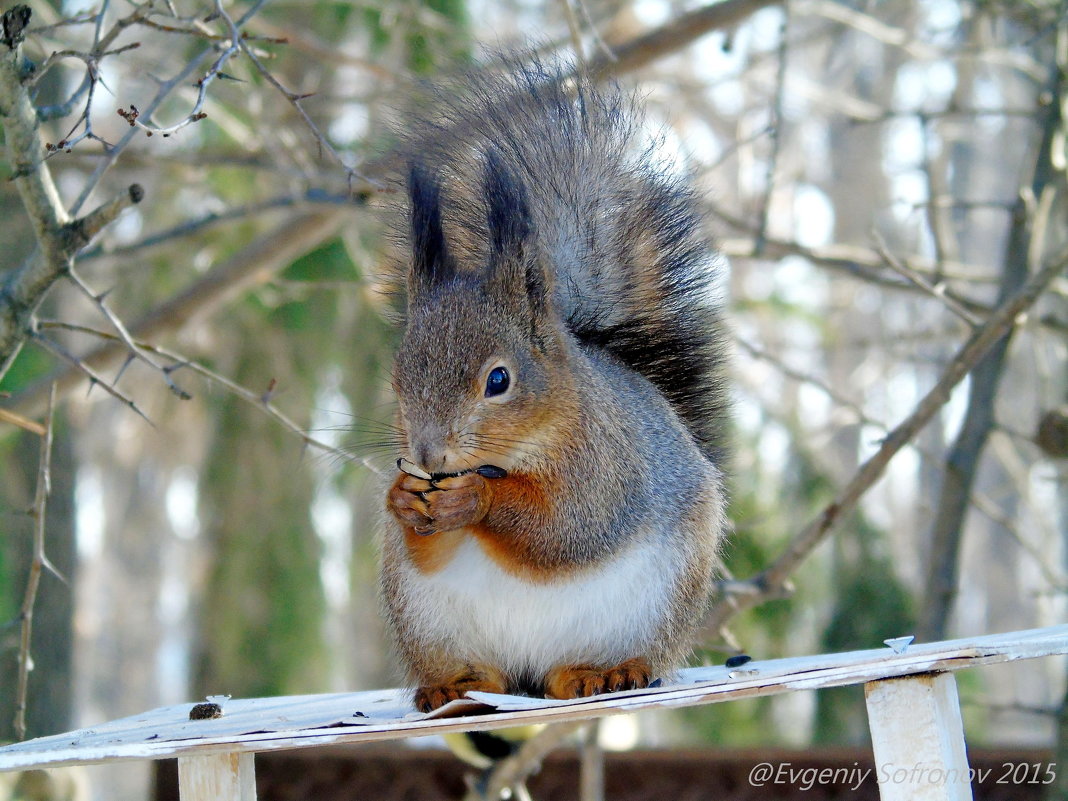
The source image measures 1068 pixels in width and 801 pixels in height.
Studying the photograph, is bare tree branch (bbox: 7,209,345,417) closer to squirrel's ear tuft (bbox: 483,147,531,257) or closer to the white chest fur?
squirrel's ear tuft (bbox: 483,147,531,257)

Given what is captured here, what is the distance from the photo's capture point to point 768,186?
9.90 ft

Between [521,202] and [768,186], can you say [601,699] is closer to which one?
[521,202]

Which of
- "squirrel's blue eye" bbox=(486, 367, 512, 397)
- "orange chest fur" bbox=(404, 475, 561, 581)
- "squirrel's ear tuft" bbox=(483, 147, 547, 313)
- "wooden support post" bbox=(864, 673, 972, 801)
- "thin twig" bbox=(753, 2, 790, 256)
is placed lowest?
"wooden support post" bbox=(864, 673, 972, 801)

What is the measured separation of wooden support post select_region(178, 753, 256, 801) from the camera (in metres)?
1.60

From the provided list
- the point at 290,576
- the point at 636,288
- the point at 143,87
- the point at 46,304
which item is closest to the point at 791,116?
the point at 143,87

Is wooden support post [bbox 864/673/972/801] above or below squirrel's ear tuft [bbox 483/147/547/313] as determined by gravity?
below

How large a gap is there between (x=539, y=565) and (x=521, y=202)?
64cm

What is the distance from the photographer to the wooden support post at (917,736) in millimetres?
1393

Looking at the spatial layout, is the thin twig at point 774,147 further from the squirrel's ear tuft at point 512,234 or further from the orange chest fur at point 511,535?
the orange chest fur at point 511,535

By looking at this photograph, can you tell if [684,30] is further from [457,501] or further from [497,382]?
[457,501]

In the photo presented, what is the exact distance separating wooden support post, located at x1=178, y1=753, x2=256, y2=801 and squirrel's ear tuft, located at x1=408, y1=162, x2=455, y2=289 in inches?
36.0

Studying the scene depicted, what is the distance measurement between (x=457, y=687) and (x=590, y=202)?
93 centimetres

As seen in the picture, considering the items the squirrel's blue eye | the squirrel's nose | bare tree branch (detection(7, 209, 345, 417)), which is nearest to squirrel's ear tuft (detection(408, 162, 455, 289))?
the squirrel's blue eye

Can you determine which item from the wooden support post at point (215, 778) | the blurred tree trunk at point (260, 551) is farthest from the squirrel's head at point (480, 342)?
the blurred tree trunk at point (260, 551)
